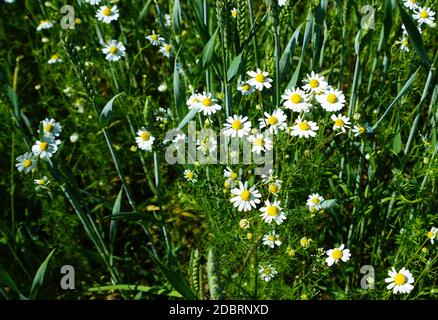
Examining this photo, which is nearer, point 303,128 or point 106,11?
point 303,128

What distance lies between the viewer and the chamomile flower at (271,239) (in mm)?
1549

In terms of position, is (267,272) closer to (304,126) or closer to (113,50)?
(304,126)

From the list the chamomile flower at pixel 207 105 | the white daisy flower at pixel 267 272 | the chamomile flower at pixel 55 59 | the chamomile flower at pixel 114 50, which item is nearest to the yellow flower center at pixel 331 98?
the chamomile flower at pixel 207 105

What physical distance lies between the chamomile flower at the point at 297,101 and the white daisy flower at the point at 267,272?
0.54 m

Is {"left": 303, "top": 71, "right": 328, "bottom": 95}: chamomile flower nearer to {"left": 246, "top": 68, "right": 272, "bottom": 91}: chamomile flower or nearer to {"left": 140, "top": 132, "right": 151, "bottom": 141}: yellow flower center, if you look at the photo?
{"left": 246, "top": 68, "right": 272, "bottom": 91}: chamomile flower

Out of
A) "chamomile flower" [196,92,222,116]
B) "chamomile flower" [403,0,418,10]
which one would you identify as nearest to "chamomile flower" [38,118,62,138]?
"chamomile flower" [196,92,222,116]

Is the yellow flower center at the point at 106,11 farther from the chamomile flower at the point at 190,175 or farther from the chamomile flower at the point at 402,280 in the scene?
the chamomile flower at the point at 402,280

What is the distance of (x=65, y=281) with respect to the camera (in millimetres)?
1868

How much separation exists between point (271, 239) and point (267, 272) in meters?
0.11

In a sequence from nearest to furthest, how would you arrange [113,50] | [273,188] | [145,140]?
[273,188] < [145,140] < [113,50]

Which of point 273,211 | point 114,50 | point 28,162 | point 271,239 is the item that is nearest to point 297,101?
point 273,211

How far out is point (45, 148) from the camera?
59.8 inches

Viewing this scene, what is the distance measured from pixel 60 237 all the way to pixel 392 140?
140cm
